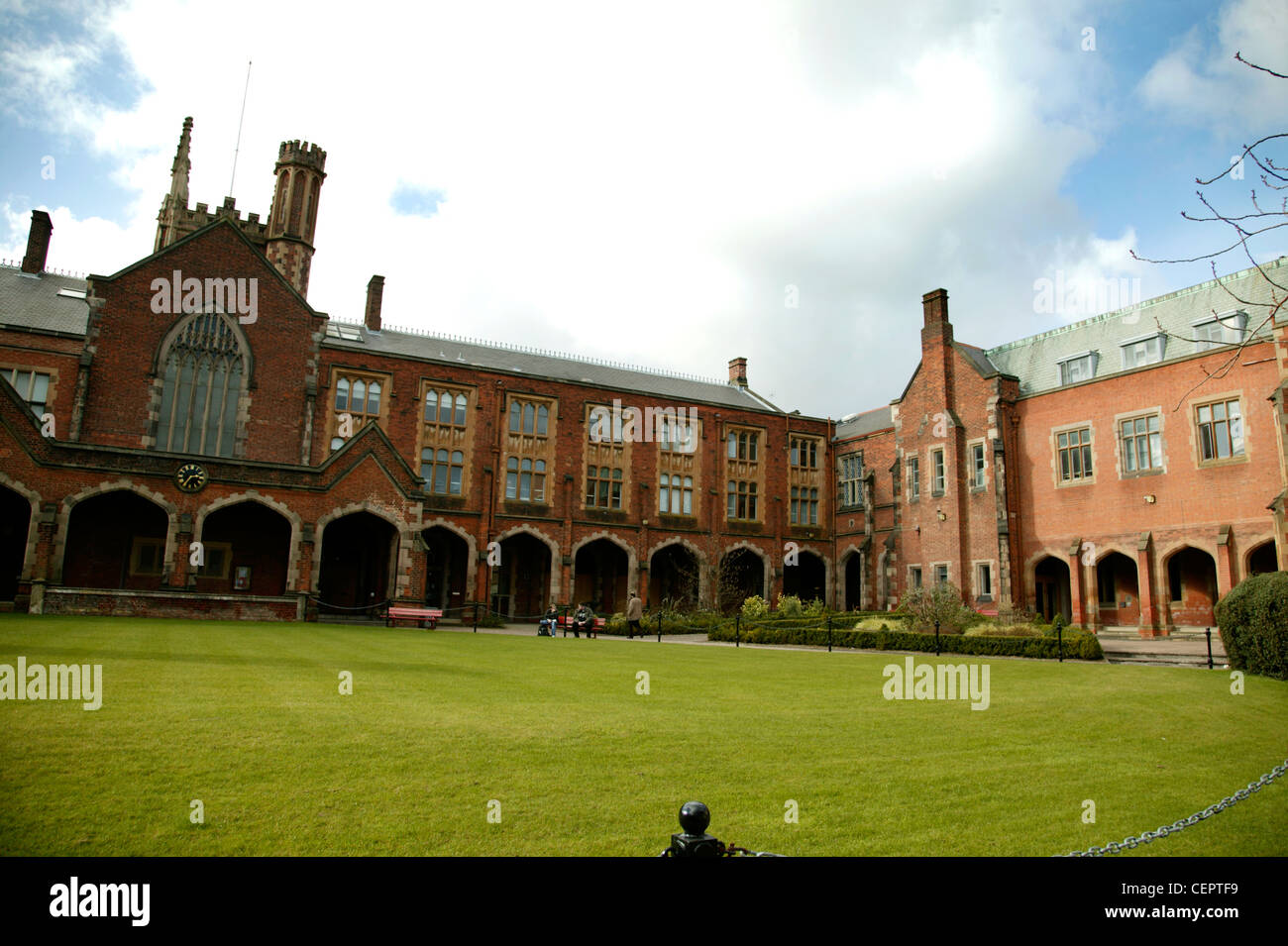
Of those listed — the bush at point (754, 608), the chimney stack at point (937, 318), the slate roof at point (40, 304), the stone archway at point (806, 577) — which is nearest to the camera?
the slate roof at point (40, 304)

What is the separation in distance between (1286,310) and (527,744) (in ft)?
76.5

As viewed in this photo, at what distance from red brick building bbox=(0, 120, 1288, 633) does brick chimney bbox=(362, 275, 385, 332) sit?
10 cm

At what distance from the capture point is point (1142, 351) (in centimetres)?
2981

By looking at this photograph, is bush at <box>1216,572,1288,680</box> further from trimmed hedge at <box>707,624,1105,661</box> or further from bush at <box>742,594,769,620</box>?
bush at <box>742,594,769,620</box>

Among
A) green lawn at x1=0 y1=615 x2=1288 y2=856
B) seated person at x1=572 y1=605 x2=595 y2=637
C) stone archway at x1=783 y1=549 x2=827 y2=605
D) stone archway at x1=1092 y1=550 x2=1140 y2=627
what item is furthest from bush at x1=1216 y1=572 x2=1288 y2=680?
stone archway at x1=783 y1=549 x2=827 y2=605

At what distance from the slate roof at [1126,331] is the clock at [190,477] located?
31.6 metres

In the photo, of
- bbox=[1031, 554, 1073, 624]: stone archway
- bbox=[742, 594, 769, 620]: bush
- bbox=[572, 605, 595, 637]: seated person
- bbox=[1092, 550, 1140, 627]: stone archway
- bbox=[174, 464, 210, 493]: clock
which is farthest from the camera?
bbox=[742, 594, 769, 620]: bush

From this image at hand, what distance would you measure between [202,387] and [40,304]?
807 centimetres

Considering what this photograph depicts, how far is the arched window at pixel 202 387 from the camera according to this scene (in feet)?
→ 98.6

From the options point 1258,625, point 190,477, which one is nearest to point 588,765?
point 1258,625

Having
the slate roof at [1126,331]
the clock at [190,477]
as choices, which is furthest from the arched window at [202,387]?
the slate roof at [1126,331]

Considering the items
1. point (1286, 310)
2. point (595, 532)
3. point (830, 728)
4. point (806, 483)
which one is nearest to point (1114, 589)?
point (1286, 310)

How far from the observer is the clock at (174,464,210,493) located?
78.6 ft

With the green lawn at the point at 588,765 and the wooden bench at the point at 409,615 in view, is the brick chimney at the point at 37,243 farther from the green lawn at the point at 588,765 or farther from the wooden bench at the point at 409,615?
the green lawn at the point at 588,765
